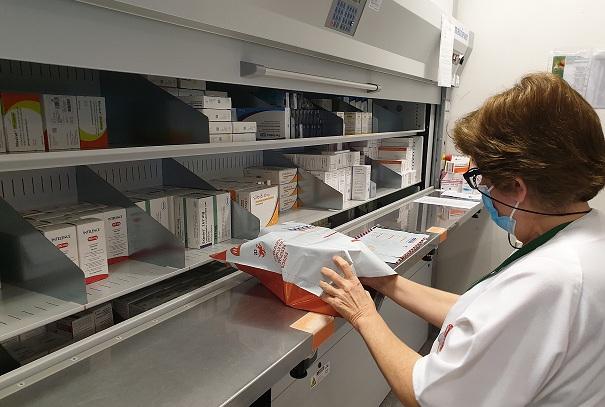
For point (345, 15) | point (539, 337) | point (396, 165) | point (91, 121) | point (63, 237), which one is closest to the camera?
point (539, 337)

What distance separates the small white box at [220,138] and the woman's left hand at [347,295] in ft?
1.57

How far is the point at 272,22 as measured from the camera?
1.22 metres

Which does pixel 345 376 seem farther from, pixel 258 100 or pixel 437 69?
pixel 437 69

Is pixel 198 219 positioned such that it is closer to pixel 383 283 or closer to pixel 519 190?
pixel 383 283

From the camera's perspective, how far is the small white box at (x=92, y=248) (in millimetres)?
1035

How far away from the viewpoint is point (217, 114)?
1285 mm

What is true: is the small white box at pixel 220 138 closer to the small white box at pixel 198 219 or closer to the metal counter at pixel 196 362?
the small white box at pixel 198 219

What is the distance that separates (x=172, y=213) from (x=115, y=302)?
30 centimetres

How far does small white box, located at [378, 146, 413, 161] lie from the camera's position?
2586 mm

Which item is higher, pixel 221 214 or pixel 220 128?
pixel 220 128

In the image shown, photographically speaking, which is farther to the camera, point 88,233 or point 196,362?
point 88,233

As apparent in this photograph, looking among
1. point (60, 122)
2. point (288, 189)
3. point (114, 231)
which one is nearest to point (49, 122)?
point (60, 122)

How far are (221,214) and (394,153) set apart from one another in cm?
147

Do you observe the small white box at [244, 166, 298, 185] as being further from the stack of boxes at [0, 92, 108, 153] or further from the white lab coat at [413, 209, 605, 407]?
the white lab coat at [413, 209, 605, 407]
